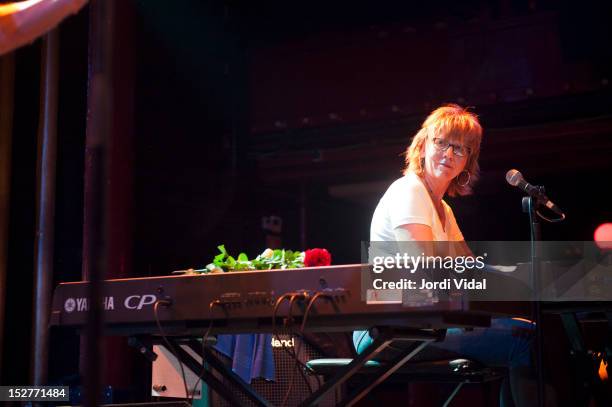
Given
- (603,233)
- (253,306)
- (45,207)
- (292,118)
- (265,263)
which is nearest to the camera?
(253,306)

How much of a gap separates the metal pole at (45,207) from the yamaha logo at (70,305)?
92.3 inches

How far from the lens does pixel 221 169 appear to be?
275 inches

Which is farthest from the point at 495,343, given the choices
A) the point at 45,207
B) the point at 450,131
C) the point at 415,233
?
the point at 45,207

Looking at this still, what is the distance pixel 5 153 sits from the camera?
5.12 m

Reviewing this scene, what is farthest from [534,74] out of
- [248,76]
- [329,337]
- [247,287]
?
[247,287]

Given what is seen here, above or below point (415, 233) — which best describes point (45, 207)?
above

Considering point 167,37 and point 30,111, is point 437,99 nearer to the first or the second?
point 167,37

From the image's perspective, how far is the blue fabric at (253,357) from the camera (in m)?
4.08

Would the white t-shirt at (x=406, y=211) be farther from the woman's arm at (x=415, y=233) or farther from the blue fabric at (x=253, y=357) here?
the blue fabric at (x=253, y=357)

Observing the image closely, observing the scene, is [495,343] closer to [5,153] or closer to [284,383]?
[284,383]

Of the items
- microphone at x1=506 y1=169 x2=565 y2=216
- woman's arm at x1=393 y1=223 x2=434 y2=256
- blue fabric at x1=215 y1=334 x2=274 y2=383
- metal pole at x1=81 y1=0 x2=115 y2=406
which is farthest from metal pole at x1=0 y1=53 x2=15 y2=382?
metal pole at x1=81 y1=0 x2=115 y2=406

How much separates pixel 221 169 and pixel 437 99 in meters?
1.95

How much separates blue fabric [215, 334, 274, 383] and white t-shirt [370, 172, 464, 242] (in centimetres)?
138

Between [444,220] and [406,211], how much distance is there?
1.41ft
